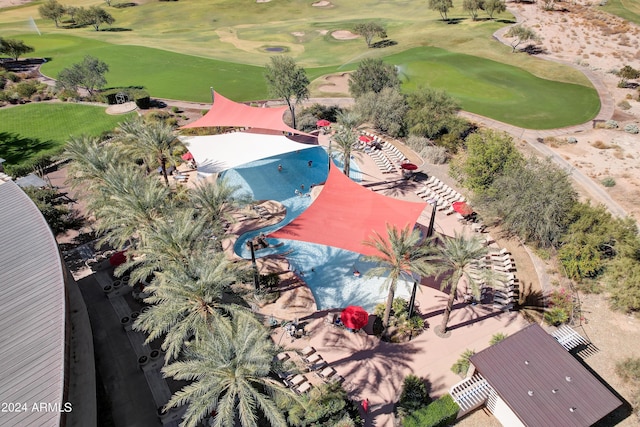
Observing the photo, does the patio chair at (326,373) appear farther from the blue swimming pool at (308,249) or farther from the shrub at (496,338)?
the shrub at (496,338)

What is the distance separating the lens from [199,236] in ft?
75.3

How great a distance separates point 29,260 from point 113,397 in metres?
8.91

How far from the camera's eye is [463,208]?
3281 cm

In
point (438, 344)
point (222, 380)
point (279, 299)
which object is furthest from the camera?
point (279, 299)

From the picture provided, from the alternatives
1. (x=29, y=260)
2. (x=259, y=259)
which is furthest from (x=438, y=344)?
(x=29, y=260)

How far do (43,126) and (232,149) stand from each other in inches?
1438

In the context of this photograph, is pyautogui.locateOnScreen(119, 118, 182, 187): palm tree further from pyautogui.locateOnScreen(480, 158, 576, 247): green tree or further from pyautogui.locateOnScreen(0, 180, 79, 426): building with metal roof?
pyautogui.locateOnScreen(480, 158, 576, 247): green tree

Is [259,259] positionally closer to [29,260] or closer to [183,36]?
[29,260]

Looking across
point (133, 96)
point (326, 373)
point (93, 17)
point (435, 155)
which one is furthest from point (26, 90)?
point (326, 373)

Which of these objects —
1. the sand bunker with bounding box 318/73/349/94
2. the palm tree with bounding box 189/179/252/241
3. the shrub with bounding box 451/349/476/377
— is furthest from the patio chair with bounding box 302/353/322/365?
the sand bunker with bounding box 318/73/349/94

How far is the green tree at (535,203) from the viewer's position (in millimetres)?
27828

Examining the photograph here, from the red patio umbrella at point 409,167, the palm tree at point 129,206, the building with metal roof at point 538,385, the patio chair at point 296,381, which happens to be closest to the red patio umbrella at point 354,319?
the patio chair at point 296,381

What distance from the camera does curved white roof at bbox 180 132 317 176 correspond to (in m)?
34.1

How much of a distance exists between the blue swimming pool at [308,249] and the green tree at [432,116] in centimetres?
1030
